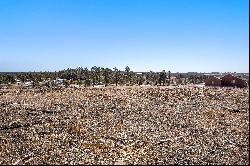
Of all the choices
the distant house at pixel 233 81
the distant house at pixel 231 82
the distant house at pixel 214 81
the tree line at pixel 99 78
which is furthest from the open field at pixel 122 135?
the tree line at pixel 99 78

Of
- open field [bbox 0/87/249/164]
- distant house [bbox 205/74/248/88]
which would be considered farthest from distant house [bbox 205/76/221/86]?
open field [bbox 0/87/249/164]

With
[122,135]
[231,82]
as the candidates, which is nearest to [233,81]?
[231,82]

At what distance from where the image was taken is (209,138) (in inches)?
931

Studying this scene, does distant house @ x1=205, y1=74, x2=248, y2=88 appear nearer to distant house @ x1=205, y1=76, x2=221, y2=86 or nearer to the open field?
distant house @ x1=205, y1=76, x2=221, y2=86

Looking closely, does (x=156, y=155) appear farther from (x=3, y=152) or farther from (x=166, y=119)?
(x=166, y=119)

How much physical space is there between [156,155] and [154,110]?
1760cm

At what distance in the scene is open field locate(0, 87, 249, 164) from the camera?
19.0m

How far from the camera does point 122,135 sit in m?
24.3

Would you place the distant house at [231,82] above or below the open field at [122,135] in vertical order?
above

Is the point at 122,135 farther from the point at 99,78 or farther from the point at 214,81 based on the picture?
the point at 99,78

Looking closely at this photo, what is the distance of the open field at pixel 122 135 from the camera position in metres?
19.0

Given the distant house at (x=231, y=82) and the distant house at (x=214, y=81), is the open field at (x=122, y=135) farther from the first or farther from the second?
the distant house at (x=214, y=81)

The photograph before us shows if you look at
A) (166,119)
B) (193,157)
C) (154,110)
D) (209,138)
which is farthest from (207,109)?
(193,157)

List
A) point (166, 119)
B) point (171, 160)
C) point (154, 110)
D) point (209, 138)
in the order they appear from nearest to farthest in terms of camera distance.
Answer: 1. point (171, 160)
2. point (209, 138)
3. point (166, 119)
4. point (154, 110)
